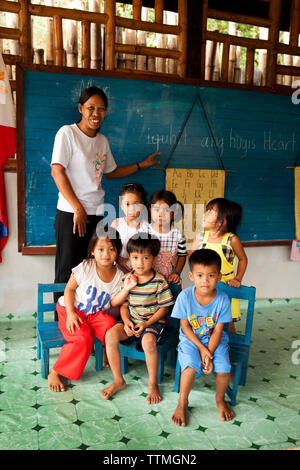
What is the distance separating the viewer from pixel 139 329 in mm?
2158

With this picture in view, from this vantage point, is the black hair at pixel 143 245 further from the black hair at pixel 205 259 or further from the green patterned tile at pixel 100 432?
the green patterned tile at pixel 100 432

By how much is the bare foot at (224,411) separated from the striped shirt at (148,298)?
56 centimetres

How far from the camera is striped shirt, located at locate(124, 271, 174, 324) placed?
2219mm

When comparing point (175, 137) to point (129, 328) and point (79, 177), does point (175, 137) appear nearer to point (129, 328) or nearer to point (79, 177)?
point (79, 177)

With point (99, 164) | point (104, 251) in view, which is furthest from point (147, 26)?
point (104, 251)

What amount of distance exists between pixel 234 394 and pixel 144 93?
2217 mm

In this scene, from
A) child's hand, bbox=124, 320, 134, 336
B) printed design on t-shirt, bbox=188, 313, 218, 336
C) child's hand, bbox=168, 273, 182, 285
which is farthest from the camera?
child's hand, bbox=168, 273, 182, 285

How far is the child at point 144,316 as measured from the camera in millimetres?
2119

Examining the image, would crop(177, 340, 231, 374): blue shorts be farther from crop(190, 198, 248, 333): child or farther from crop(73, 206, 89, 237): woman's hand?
crop(73, 206, 89, 237): woman's hand

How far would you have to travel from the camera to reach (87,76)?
2895 mm

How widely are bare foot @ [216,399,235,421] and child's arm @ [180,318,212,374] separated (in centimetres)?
19

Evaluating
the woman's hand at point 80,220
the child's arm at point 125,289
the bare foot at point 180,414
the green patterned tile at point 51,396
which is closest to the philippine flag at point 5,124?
the woman's hand at point 80,220

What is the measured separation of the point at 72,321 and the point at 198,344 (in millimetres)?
703

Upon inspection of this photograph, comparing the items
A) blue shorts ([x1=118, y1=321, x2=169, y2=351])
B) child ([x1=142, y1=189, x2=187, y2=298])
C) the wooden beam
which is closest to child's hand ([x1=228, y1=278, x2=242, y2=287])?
child ([x1=142, y1=189, x2=187, y2=298])
